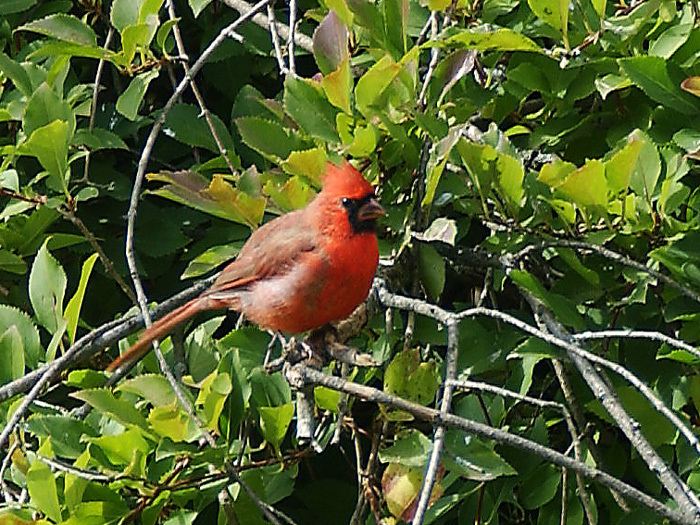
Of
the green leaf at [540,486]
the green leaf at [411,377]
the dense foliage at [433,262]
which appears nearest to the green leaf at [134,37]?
the dense foliage at [433,262]

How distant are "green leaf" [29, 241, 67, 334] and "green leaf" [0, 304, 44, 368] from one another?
3 cm

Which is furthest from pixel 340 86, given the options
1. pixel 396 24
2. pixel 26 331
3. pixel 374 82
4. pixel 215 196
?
pixel 26 331

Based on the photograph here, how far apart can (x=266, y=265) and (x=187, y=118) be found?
370mm

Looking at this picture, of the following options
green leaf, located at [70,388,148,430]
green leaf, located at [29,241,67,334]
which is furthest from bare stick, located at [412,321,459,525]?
green leaf, located at [29,241,67,334]

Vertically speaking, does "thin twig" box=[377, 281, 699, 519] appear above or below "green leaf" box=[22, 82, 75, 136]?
below

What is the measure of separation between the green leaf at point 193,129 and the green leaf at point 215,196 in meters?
0.36

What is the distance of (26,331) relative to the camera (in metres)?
Answer: 2.33

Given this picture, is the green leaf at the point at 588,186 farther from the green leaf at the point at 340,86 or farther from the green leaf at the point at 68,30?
the green leaf at the point at 68,30

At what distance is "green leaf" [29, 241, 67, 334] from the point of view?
2.30 m

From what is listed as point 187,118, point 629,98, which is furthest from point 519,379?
point 187,118

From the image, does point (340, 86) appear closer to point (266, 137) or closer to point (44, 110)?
point (266, 137)

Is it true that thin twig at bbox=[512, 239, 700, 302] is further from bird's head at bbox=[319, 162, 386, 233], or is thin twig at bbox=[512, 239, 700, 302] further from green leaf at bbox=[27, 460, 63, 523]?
green leaf at bbox=[27, 460, 63, 523]

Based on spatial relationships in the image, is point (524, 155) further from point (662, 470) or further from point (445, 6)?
point (662, 470)

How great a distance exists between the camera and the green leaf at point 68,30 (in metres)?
2.48
